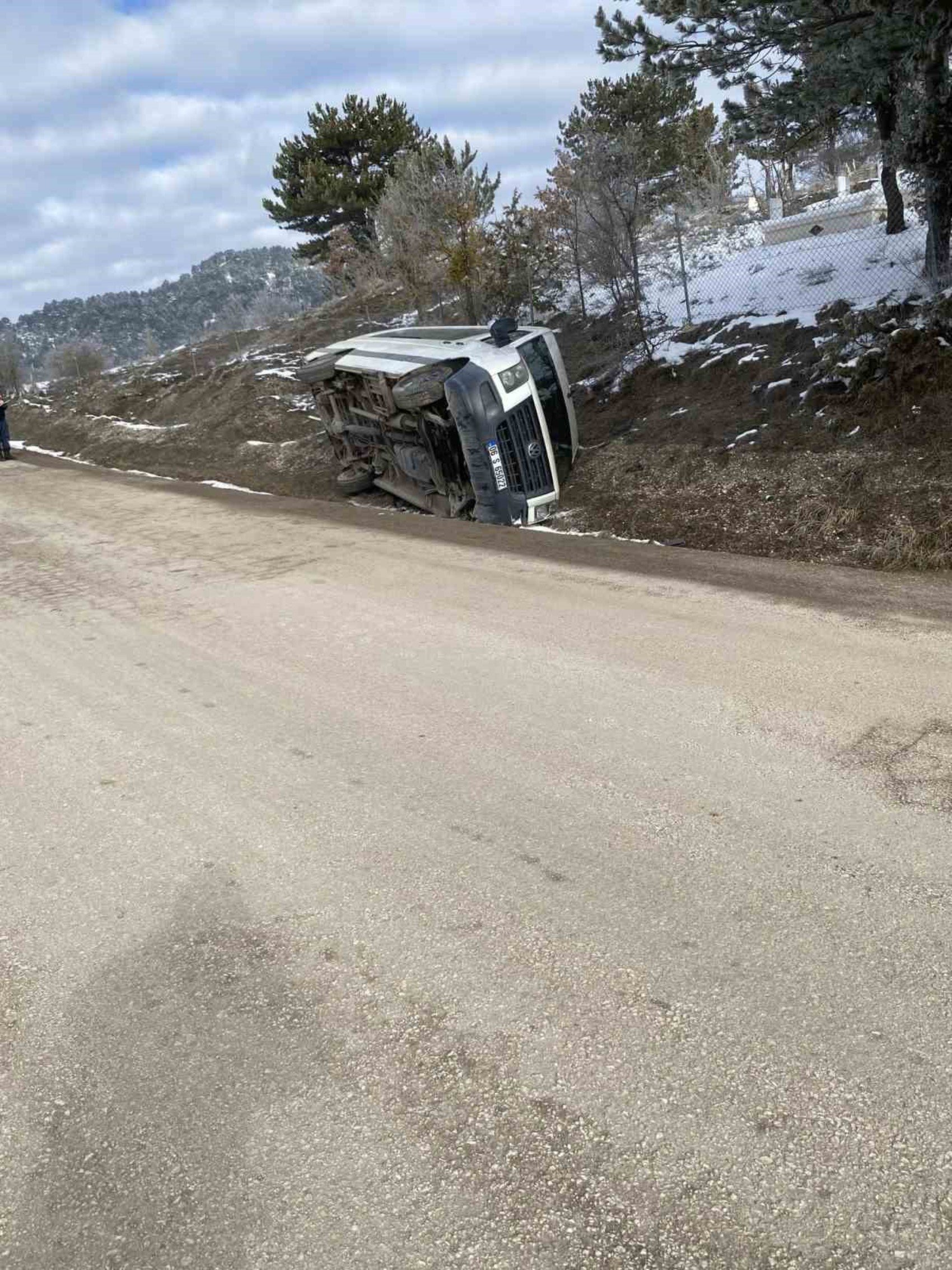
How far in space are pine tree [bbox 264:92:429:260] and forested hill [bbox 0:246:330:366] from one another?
80267 mm

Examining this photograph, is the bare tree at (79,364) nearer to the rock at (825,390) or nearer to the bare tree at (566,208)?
the bare tree at (566,208)

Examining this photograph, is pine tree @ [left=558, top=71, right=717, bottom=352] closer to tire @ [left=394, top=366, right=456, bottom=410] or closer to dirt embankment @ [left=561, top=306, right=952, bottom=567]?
dirt embankment @ [left=561, top=306, right=952, bottom=567]

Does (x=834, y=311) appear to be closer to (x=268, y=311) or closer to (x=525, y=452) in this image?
(x=525, y=452)

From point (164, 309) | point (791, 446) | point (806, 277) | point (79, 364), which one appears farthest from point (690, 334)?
point (164, 309)

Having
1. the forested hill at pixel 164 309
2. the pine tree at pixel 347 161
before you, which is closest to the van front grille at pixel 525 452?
the pine tree at pixel 347 161

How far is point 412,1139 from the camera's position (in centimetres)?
256

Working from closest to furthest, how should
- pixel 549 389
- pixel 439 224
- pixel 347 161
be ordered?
pixel 549 389, pixel 439 224, pixel 347 161

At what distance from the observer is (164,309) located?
151625mm

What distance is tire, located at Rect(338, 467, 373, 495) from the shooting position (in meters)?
15.2

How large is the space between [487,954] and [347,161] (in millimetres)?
37614

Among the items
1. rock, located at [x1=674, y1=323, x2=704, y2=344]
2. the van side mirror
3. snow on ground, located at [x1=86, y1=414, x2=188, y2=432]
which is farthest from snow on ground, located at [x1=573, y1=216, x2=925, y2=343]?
snow on ground, located at [x1=86, y1=414, x2=188, y2=432]

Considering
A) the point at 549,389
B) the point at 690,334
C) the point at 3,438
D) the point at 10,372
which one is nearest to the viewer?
the point at 549,389

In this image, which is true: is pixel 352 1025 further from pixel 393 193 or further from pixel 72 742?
pixel 393 193

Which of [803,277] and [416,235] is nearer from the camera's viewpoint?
[803,277]
